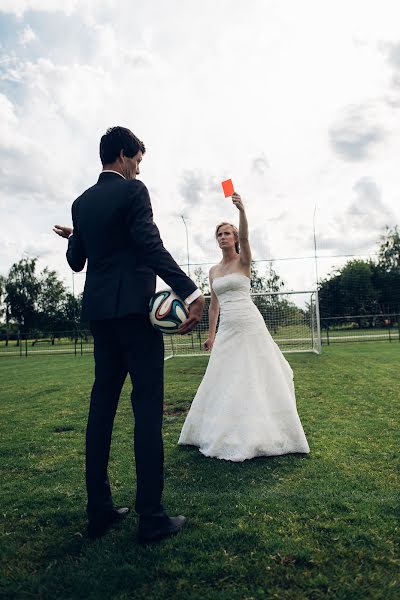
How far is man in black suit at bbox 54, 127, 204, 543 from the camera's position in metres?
2.46

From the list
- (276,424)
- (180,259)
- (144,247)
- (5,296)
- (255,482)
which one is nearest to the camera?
(144,247)

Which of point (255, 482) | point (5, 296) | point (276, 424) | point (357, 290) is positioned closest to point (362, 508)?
point (255, 482)

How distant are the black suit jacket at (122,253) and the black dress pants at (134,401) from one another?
0.33 feet

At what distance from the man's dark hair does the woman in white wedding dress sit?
4.39 feet

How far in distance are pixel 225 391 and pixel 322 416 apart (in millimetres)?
2013

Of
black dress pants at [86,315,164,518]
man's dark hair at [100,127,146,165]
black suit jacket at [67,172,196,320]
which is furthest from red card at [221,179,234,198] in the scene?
black dress pants at [86,315,164,518]

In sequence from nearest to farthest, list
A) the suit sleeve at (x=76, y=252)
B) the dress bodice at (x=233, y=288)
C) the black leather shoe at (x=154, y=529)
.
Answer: the black leather shoe at (x=154, y=529) → the suit sleeve at (x=76, y=252) → the dress bodice at (x=233, y=288)

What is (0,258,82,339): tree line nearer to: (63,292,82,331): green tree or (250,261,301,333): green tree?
(63,292,82,331): green tree

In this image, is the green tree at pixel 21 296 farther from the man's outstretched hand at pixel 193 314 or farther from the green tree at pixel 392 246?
the man's outstretched hand at pixel 193 314

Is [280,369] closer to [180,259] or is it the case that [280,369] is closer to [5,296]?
[180,259]

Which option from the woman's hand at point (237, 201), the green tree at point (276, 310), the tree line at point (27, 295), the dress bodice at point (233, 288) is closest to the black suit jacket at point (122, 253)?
the woman's hand at point (237, 201)

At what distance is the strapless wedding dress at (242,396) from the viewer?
157 inches

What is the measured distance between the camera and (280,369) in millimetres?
4328

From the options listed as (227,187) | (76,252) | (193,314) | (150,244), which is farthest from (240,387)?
(150,244)
